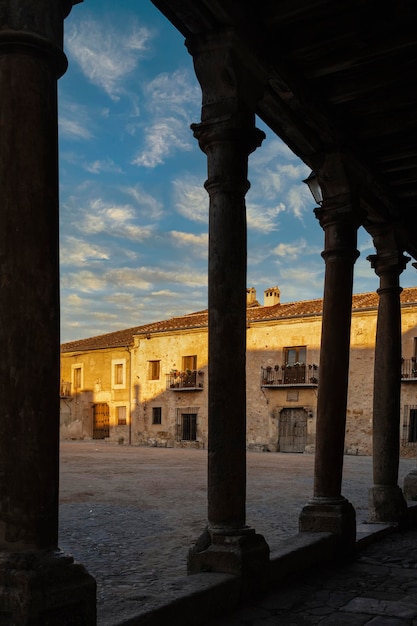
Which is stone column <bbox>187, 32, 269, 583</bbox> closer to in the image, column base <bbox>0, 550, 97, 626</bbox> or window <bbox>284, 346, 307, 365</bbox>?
column base <bbox>0, 550, 97, 626</bbox>

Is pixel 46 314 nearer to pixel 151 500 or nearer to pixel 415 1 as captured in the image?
pixel 415 1

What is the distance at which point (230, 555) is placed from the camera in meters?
3.77

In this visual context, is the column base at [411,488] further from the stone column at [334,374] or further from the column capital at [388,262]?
→ the stone column at [334,374]

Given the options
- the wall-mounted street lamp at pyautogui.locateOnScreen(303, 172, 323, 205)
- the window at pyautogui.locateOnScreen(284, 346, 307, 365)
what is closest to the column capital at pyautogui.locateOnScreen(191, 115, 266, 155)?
the wall-mounted street lamp at pyautogui.locateOnScreen(303, 172, 323, 205)

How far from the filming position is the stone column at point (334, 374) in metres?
5.38

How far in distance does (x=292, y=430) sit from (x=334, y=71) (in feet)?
80.3

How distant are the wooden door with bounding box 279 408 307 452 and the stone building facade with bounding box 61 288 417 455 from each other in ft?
0.14

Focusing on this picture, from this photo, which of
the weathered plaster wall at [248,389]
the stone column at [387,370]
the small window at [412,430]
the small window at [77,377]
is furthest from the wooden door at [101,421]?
the stone column at [387,370]

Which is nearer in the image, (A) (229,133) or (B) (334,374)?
(A) (229,133)

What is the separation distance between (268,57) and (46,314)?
265cm

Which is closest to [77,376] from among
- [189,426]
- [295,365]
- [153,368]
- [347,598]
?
[153,368]

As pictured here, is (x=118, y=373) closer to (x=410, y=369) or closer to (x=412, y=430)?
(x=410, y=369)

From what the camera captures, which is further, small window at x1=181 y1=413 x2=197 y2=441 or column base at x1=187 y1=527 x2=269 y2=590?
small window at x1=181 y1=413 x2=197 y2=441

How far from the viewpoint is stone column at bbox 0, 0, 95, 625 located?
2449mm
